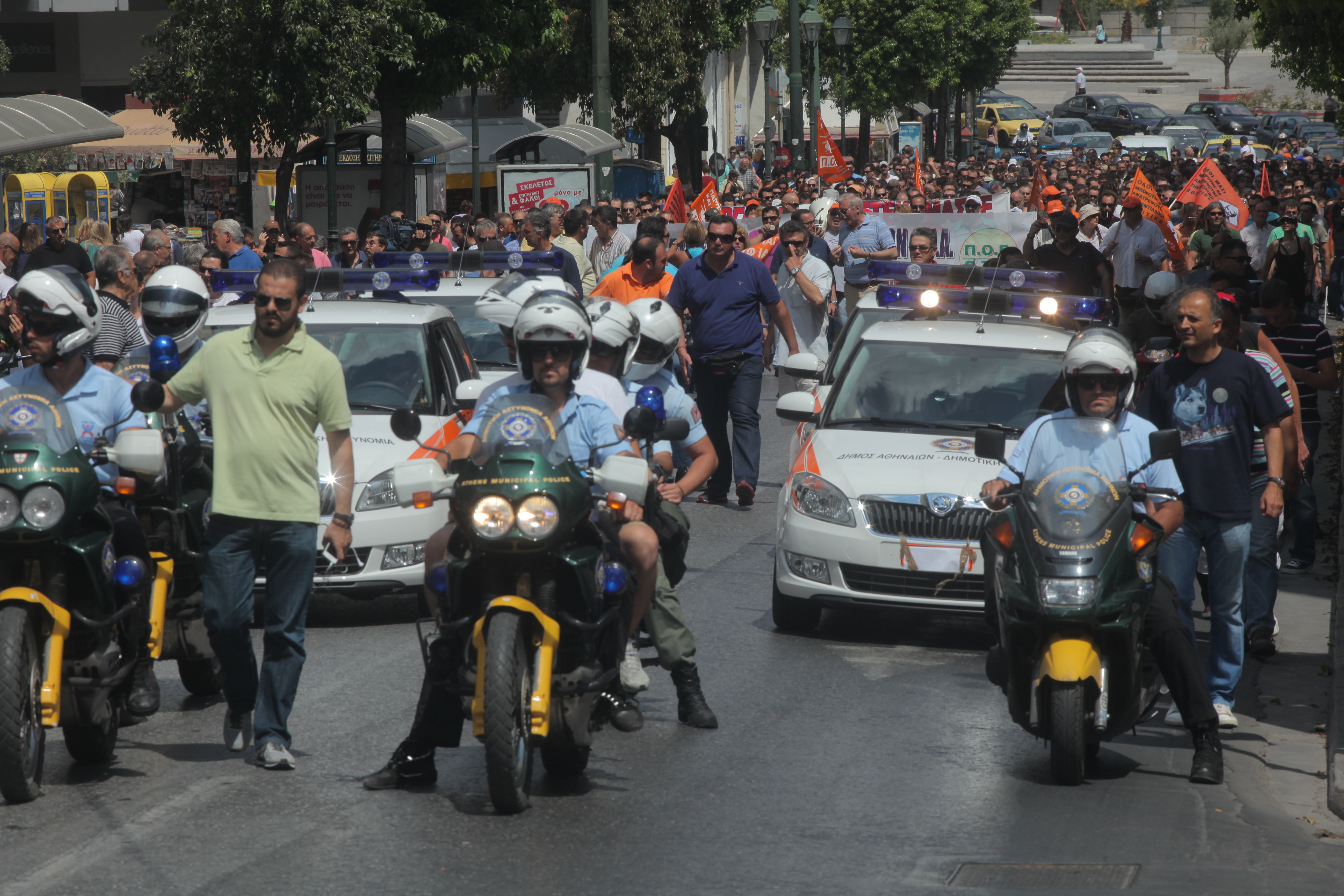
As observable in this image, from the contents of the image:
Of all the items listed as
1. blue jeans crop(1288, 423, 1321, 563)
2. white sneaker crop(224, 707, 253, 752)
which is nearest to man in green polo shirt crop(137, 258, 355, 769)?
white sneaker crop(224, 707, 253, 752)

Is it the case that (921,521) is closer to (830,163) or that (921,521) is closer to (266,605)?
(266,605)

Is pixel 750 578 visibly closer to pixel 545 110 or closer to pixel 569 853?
pixel 569 853

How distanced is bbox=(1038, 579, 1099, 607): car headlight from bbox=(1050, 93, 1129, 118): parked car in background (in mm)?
73918

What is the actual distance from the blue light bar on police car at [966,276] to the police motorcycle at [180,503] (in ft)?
14.8

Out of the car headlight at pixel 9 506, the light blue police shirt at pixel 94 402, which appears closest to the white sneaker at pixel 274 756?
the light blue police shirt at pixel 94 402

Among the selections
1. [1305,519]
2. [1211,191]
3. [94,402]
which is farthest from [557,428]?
[1211,191]

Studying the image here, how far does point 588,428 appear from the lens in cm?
647

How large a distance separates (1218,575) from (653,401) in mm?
2569

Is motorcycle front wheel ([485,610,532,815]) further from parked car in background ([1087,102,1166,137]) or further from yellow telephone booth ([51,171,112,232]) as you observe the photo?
parked car in background ([1087,102,1166,137])

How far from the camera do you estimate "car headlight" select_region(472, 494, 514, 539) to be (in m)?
5.82

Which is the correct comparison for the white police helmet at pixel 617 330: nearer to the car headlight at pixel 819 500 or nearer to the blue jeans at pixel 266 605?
the blue jeans at pixel 266 605

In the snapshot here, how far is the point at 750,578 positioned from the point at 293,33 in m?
14.0

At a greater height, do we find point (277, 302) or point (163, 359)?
point (277, 302)

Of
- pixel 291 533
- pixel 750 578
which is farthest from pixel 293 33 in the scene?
pixel 291 533
